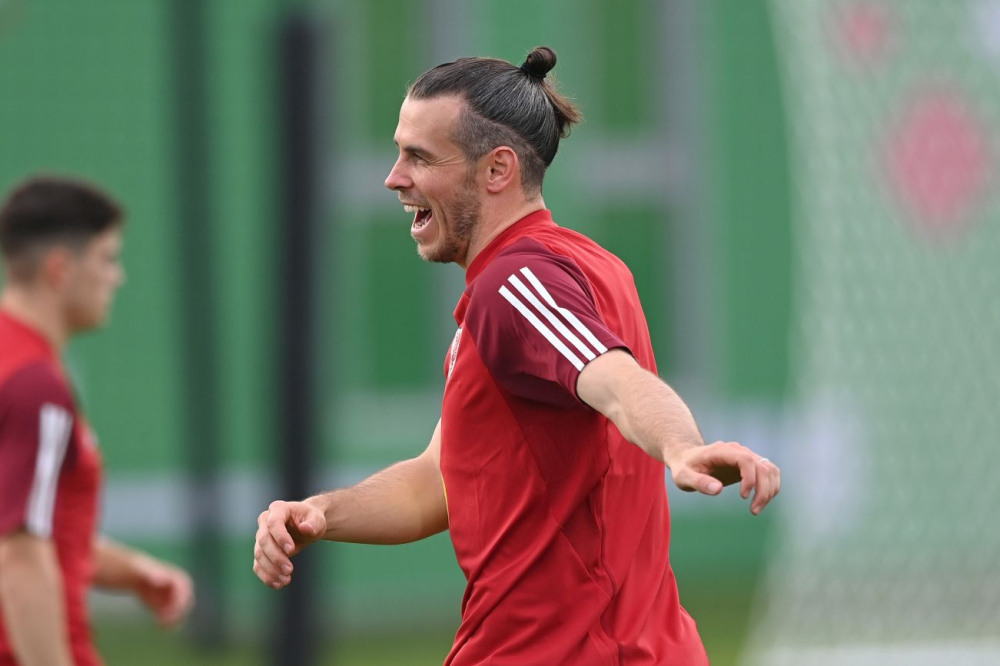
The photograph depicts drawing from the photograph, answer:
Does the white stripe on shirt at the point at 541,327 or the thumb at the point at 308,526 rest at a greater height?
the white stripe on shirt at the point at 541,327

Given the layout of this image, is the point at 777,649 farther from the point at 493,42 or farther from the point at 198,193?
the point at 493,42

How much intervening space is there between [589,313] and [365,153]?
8462mm

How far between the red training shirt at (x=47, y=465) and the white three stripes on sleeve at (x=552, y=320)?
181cm

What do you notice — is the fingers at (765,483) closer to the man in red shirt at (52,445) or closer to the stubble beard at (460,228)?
the stubble beard at (460,228)

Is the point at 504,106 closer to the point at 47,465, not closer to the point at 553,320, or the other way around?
the point at 553,320

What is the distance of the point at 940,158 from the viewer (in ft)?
24.7

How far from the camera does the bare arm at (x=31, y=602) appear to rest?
13.9 ft

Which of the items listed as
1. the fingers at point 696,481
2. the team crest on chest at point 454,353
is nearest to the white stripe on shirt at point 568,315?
the team crest on chest at point 454,353

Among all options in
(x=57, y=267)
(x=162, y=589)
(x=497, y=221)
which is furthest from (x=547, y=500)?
(x=162, y=589)

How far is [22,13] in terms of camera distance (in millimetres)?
10664

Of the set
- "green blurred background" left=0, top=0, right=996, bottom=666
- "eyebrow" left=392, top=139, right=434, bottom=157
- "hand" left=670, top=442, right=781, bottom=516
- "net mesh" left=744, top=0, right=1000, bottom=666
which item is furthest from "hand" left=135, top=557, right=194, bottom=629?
"green blurred background" left=0, top=0, right=996, bottom=666

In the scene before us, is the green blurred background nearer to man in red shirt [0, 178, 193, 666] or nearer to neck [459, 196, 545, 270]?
man in red shirt [0, 178, 193, 666]

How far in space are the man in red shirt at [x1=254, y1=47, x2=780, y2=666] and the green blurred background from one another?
6324 mm

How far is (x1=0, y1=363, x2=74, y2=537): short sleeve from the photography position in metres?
4.27
